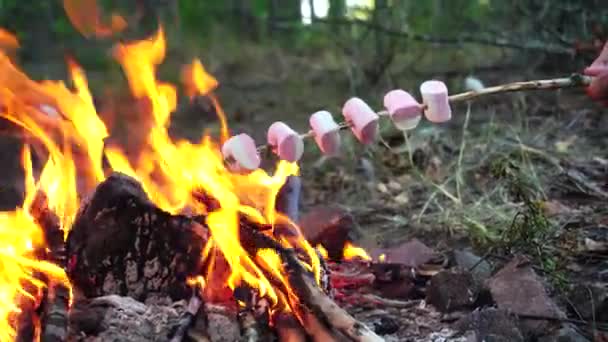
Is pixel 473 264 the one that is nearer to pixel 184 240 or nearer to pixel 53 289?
pixel 184 240

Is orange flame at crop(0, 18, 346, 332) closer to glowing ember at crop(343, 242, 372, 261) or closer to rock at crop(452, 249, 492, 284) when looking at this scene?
glowing ember at crop(343, 242, 372, 261)

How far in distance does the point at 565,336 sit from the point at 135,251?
115cm

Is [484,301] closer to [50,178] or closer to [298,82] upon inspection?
[50,178]

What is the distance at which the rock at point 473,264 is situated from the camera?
3007 millimetres

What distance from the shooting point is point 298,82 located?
7.21 metres

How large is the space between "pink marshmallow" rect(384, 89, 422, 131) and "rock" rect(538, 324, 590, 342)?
26.7 inches

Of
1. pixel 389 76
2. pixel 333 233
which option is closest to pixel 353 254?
pixel 333 233

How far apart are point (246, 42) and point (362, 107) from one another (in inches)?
233

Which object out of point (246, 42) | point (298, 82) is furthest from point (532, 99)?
point (246, 42)

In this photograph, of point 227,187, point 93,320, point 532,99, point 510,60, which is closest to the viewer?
point 93,320

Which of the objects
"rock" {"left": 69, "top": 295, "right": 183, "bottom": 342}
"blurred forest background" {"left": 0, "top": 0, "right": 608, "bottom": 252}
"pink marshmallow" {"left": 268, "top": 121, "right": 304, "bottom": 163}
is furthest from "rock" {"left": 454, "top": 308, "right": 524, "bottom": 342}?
"blurred forest background" {"left": 0, "top": 0, "right": 608, "bottom": 252}

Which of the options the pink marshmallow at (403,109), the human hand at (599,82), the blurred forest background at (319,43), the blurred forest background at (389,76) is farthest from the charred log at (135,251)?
the blurred forest background at (319,43)

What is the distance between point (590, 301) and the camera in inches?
105

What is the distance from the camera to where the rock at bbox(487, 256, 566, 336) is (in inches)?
101
